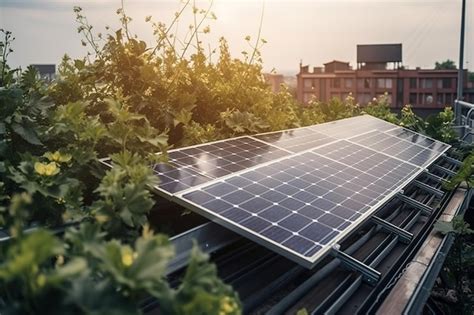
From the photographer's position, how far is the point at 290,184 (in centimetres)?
395

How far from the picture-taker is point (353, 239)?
4172mm

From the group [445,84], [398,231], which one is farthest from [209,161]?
[445,84]

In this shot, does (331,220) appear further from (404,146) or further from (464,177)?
(404,146)

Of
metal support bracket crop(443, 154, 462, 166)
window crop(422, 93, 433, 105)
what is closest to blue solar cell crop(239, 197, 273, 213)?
metal support bracket crop(443, 154, 462, 166)

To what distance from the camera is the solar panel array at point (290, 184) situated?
10.0 ft

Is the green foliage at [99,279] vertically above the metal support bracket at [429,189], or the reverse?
the green foliage at [99,279]

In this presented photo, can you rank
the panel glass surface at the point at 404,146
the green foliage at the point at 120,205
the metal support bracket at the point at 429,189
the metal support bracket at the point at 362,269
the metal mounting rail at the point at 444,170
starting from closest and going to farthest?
the green foliage at the point at 120,205 → the metal support bracket at the point at 362,269 → the metal support bracket at the point at 429,189 → the panel glass surface at the point at 404,146 → the metal mounting rail at the point at 444,170

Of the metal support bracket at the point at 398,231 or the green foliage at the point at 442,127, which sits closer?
the metal support bracket at the point at 398,231

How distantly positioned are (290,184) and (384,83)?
50.4 metres

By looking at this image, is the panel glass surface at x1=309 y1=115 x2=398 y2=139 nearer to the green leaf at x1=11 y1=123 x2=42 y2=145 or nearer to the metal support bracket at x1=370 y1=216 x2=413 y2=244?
the metal support bracket at x1=370 y1=216 x2=413 y2=244

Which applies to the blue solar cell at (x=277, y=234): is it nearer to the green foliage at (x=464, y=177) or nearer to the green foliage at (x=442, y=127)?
the green foliage at (x=464, y=177)

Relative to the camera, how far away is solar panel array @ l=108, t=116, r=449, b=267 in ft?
10.0

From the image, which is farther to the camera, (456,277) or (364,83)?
(364,83)

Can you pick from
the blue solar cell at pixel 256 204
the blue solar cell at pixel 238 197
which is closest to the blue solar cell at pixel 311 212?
the blue solar cell at pixel 256 204
